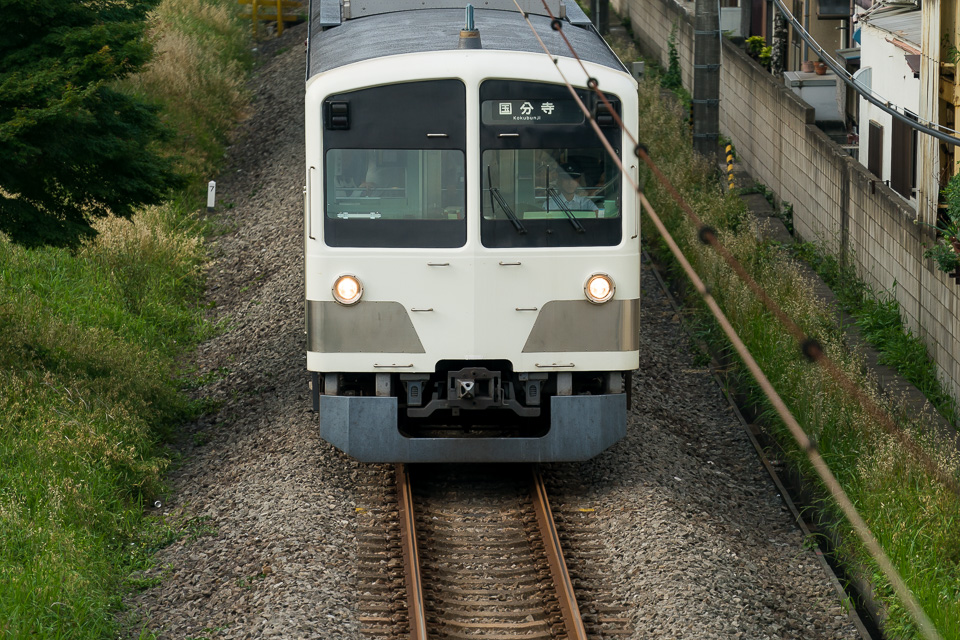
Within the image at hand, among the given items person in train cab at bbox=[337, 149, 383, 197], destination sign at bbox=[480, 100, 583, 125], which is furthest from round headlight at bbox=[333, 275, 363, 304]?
destination sign at bbox=[480, 100, 583, 125]

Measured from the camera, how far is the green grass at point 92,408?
7.07 m

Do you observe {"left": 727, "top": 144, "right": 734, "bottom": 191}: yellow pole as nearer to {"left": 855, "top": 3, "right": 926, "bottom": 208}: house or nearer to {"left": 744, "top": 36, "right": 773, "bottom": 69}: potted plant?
{"left": 855, "top": 3, "right": 926, "bottom": 208}: house

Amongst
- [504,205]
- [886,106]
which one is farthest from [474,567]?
[886,106]

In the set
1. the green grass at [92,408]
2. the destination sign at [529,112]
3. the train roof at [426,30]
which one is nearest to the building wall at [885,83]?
the train roof at [426,30]

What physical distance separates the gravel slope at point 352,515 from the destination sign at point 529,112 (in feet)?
8.54

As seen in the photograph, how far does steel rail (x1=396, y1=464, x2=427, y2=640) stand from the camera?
22.2ft

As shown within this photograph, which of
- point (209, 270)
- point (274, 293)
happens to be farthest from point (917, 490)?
point (209, 270)

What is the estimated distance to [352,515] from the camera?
323 inches

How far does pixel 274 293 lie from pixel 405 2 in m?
4.33

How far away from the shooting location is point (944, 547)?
24.1 ft

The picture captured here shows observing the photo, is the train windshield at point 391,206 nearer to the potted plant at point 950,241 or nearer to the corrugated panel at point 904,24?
the potted plant at point 950,241

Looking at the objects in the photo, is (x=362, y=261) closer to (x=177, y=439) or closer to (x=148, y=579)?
(x=148, y=579)

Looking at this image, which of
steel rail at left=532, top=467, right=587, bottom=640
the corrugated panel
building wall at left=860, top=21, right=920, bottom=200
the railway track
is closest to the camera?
steel rail at left=532, top=467, right=587, bottom=640

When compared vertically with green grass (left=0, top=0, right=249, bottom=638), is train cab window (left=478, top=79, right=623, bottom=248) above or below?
above
